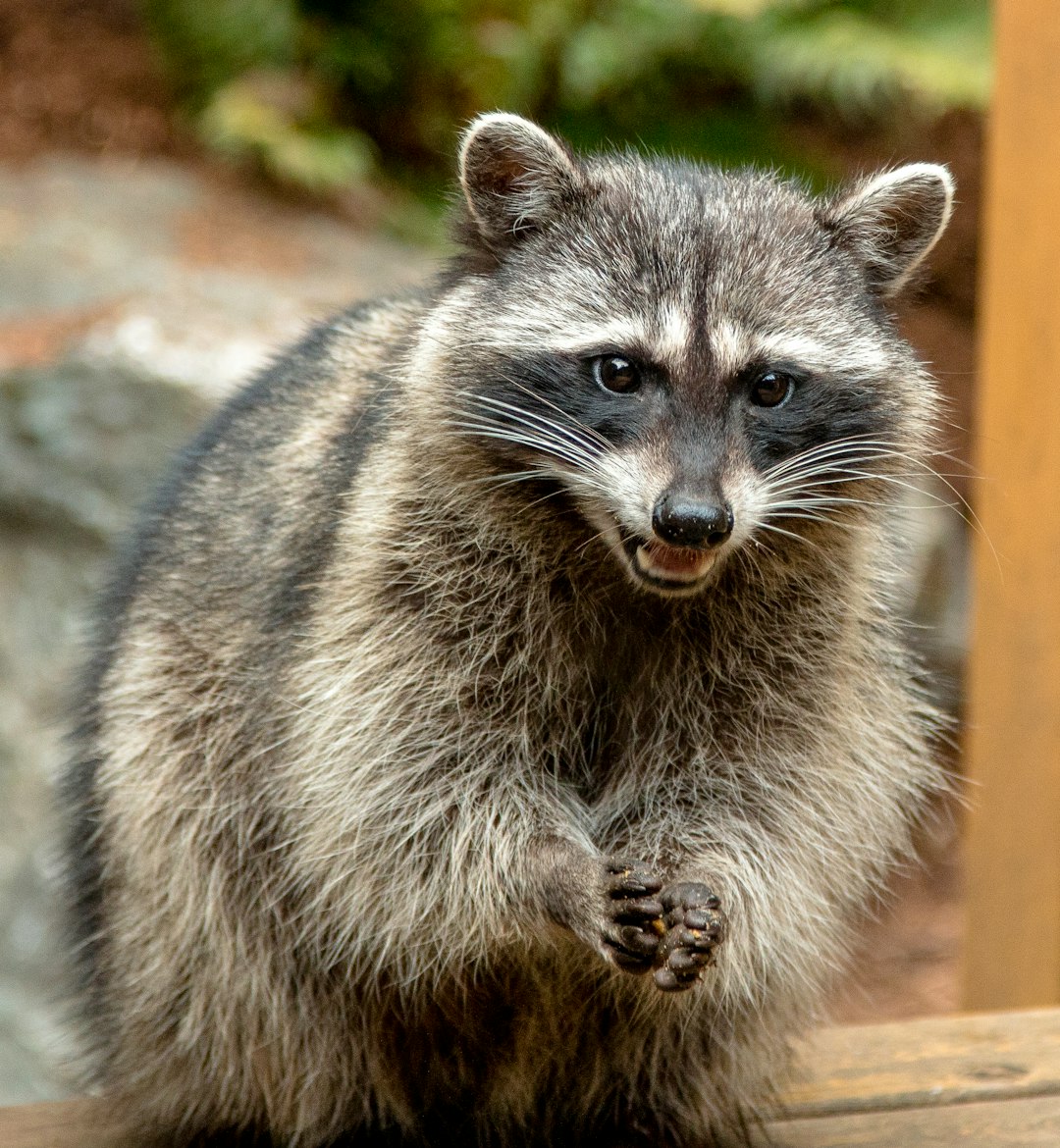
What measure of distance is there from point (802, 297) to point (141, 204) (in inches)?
186

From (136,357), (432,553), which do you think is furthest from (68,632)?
(432,553)

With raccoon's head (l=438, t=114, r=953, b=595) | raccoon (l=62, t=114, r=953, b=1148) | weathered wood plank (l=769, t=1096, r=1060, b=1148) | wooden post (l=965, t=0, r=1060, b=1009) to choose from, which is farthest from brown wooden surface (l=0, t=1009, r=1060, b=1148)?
raccoon's head (l=438, t=114, r=953, b=595)

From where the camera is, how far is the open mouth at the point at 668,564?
2543 mm

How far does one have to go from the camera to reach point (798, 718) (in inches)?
113

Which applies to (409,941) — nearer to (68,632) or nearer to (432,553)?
(432,553)

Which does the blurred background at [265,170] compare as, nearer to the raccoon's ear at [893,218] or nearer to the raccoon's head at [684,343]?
the raccoon's head at [684,343]

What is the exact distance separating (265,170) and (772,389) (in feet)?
16.3

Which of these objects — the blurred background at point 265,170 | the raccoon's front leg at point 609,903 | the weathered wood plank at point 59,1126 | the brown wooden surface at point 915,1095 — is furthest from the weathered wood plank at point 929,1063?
the blurred background at point 265,170

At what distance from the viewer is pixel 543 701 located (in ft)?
9.15

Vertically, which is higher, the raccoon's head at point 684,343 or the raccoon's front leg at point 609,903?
the raccoon's head at point 684,343

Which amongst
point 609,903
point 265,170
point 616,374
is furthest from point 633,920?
point 265,170

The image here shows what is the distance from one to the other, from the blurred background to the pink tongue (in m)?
3.26

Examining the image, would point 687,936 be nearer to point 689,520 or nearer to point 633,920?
point 633,920

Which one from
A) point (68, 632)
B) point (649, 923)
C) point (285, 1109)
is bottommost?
point (68, 632)
